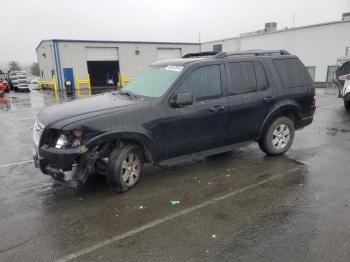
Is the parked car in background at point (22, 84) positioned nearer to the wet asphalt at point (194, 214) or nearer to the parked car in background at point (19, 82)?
the parked car in background at point (19, 82)

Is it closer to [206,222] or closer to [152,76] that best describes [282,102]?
[152,76]

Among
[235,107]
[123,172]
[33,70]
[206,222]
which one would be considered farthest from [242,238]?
[33,70]

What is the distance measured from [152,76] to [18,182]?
2.90m

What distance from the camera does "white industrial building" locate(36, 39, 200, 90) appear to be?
30.1 m

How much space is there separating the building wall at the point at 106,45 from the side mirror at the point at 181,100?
2506 cm

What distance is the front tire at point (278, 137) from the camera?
20.2 ft

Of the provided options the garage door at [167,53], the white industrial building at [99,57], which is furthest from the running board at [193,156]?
the garage door at [167,53]

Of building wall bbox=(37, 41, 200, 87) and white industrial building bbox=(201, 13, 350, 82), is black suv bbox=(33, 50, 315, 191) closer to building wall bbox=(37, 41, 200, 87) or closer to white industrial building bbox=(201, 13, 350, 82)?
white industrial building bbox=(201, 13, 350, 82)

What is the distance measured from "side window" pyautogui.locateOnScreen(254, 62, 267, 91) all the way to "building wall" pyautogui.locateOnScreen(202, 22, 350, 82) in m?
22.2

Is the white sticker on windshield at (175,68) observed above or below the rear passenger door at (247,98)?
above

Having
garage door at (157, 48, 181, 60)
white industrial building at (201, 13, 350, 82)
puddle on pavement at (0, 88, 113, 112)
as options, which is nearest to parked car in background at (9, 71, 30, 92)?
puddle on pavement at (0, 88, 113, 112)

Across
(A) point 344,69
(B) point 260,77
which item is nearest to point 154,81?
(B) point 260,77

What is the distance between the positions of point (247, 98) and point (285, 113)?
116cm

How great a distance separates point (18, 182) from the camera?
5375 mm
